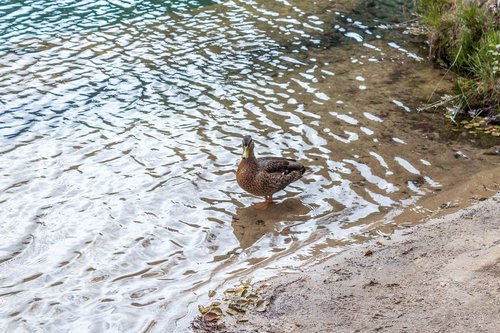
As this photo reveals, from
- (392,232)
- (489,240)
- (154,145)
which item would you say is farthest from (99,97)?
(489,240)

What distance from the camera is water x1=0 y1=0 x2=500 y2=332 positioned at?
6680mm

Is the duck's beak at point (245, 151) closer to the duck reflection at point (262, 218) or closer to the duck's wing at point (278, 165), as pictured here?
the duck's wing at point (278, 165)

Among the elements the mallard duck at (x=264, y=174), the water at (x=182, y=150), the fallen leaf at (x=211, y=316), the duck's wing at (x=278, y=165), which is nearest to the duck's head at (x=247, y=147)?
the mallard duck at (x=264, y=174)

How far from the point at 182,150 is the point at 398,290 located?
452 centimetres

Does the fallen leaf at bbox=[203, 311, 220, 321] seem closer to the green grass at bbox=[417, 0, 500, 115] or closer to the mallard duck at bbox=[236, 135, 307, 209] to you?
the mallard duck at bbox=[236, 135, 307, 209]

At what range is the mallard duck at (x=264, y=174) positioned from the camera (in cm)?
811

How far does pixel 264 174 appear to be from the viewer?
26.6 feet

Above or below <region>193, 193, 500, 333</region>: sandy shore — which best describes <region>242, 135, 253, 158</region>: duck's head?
below

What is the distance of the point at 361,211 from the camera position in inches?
313

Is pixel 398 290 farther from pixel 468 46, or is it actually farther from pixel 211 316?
pixel 468 46

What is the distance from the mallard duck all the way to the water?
0.90 ft

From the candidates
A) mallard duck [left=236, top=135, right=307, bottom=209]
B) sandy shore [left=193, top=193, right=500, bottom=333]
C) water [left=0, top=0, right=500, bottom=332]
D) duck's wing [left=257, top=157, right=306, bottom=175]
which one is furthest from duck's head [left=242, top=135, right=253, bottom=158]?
sandy shore [left=193, top=193, right=500, bottom=333]

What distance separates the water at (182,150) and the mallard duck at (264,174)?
27cm

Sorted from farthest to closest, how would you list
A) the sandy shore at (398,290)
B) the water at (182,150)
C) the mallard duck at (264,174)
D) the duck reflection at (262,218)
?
the mallard duck at (264,174)
the duck reflection at (262,218)
the water at (182,150)
the sandy shore at (398,290)
